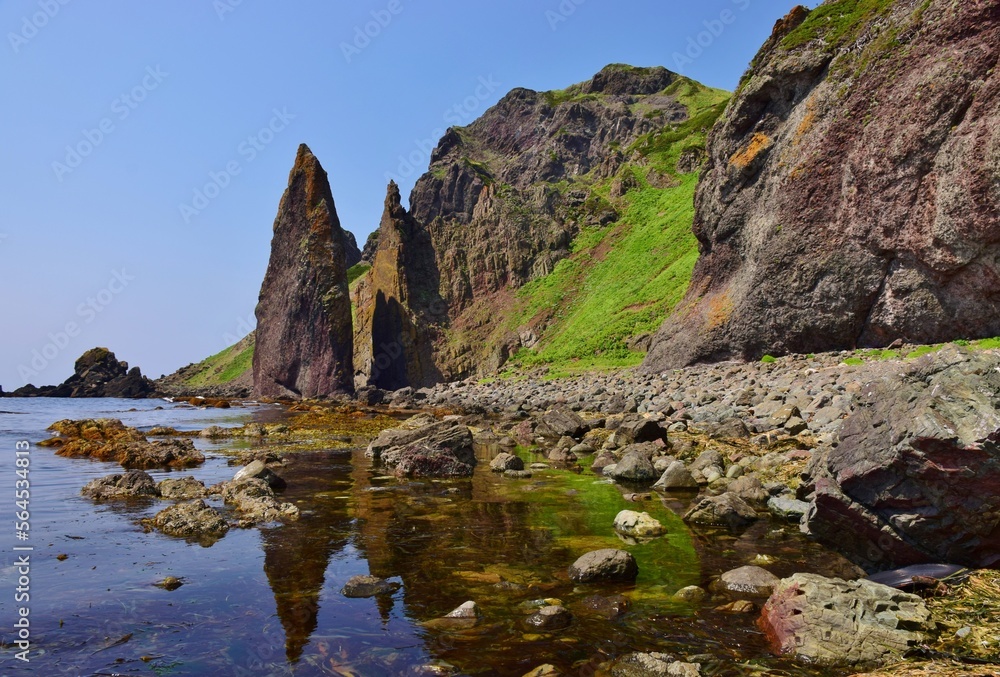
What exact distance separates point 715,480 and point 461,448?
700 cm

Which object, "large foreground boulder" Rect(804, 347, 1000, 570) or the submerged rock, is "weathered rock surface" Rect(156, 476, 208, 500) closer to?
the submerged rock

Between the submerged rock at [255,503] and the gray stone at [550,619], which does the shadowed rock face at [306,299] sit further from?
the gray stone at [550,619]

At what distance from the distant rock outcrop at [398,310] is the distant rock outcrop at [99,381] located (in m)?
45.8

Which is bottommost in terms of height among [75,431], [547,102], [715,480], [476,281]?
[715,480]

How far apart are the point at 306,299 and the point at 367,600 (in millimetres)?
62096

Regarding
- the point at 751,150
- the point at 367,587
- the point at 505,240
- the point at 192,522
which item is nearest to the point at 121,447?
the point at 192,522

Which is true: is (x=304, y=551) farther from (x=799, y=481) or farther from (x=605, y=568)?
(x=799, y=481)

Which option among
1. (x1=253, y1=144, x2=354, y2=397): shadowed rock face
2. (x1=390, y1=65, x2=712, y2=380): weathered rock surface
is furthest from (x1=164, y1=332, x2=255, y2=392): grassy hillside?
(x1=390, y1=65, x2=712, y2=380): weathered rock surface

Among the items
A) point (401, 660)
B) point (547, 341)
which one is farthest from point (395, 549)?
point (547, 341)

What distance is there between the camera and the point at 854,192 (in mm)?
22875

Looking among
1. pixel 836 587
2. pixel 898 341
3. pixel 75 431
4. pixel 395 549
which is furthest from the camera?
pixel 75 431

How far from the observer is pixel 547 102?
5635 inches

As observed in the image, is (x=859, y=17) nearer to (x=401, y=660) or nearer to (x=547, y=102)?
(x=401, y=660)

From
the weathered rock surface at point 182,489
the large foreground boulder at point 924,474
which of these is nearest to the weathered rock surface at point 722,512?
the large foreground boulder at point 924,474
